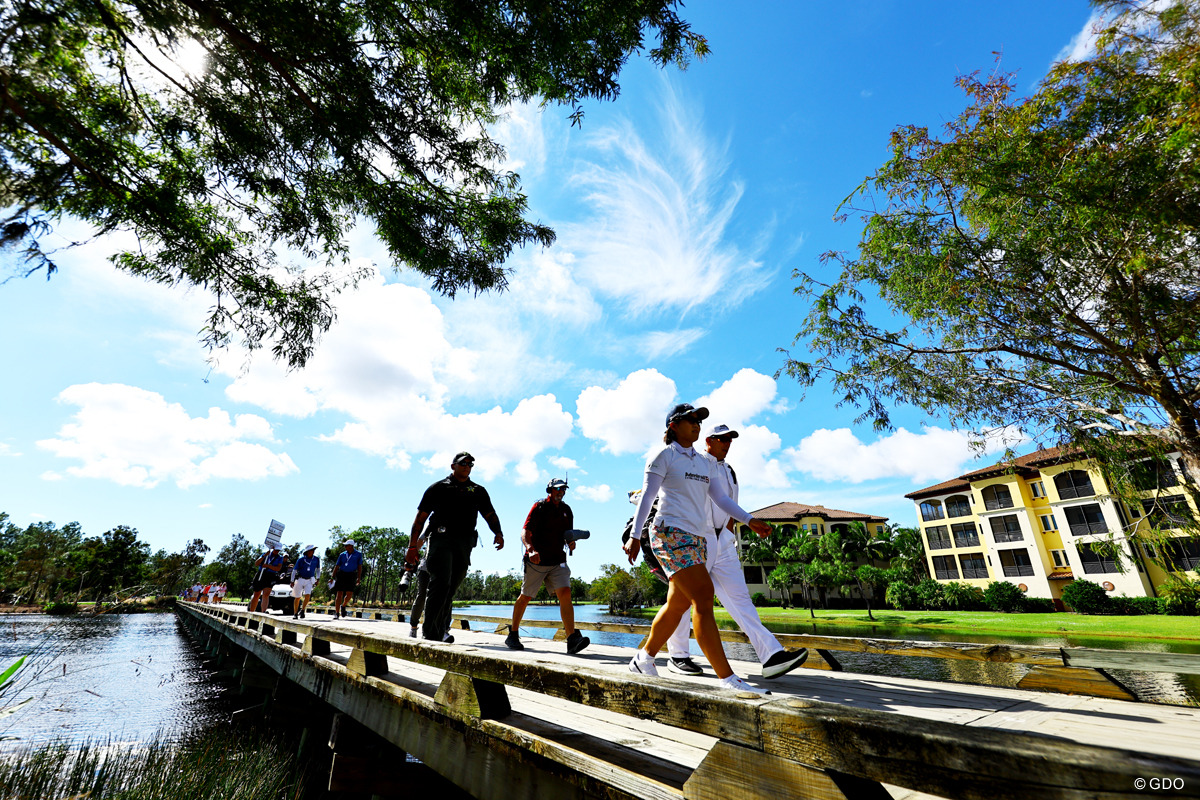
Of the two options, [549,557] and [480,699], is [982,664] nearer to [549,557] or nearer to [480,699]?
[549,557]

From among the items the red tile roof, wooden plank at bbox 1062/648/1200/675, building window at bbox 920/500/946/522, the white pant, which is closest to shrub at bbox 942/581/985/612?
building window at bbox 920/500/946/522

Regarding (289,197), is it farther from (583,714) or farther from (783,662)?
(783,662)

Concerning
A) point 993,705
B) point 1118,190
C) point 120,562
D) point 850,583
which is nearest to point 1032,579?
point 850,583

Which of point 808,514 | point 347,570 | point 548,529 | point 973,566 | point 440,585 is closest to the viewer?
point 440,585

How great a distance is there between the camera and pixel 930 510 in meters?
48.4

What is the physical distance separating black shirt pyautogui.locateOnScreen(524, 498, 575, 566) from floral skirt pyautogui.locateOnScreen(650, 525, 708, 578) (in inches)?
103

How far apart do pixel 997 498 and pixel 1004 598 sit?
32.7 feet

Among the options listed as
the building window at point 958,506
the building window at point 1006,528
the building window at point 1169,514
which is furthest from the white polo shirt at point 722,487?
the building window at point 958,506

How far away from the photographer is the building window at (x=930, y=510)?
47750mm

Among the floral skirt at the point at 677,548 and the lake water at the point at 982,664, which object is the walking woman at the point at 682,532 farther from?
the lake water at the point at 982,664

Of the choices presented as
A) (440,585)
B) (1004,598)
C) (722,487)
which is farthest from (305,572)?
(1004,598)

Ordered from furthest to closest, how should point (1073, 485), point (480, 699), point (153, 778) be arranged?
point (1073, 485) → point (153, 778) → point (480, 699)

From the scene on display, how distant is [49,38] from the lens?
3.96 m

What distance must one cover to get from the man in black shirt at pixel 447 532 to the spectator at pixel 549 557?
0.51 meters
